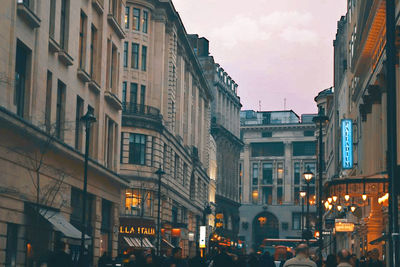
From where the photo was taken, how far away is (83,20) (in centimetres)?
3925

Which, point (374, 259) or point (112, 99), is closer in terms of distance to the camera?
point (374, 259)

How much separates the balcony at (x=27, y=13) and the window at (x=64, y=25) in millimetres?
5009

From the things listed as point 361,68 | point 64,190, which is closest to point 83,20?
point 64,190

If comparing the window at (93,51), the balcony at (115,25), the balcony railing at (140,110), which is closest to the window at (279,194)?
the balcony railing at (140,110)

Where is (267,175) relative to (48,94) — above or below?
above

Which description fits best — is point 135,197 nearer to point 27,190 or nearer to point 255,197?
point 27,190

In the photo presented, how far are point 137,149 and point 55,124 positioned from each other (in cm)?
3703

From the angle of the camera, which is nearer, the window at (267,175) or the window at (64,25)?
the window at (64,25)

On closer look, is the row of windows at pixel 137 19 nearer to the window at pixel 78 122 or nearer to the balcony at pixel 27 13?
the window at pixel 78 122

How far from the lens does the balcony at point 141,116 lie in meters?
67.8

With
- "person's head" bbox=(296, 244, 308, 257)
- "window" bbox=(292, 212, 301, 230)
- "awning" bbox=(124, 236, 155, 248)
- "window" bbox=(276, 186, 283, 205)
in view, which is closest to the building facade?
"awning" bbox=(124, 236, 155, 248)

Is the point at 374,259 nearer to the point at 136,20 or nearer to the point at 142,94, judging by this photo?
the point at 142,94

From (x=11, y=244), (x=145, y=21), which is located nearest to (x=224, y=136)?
(x=145, y=21)

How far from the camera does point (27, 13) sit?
2850cm
